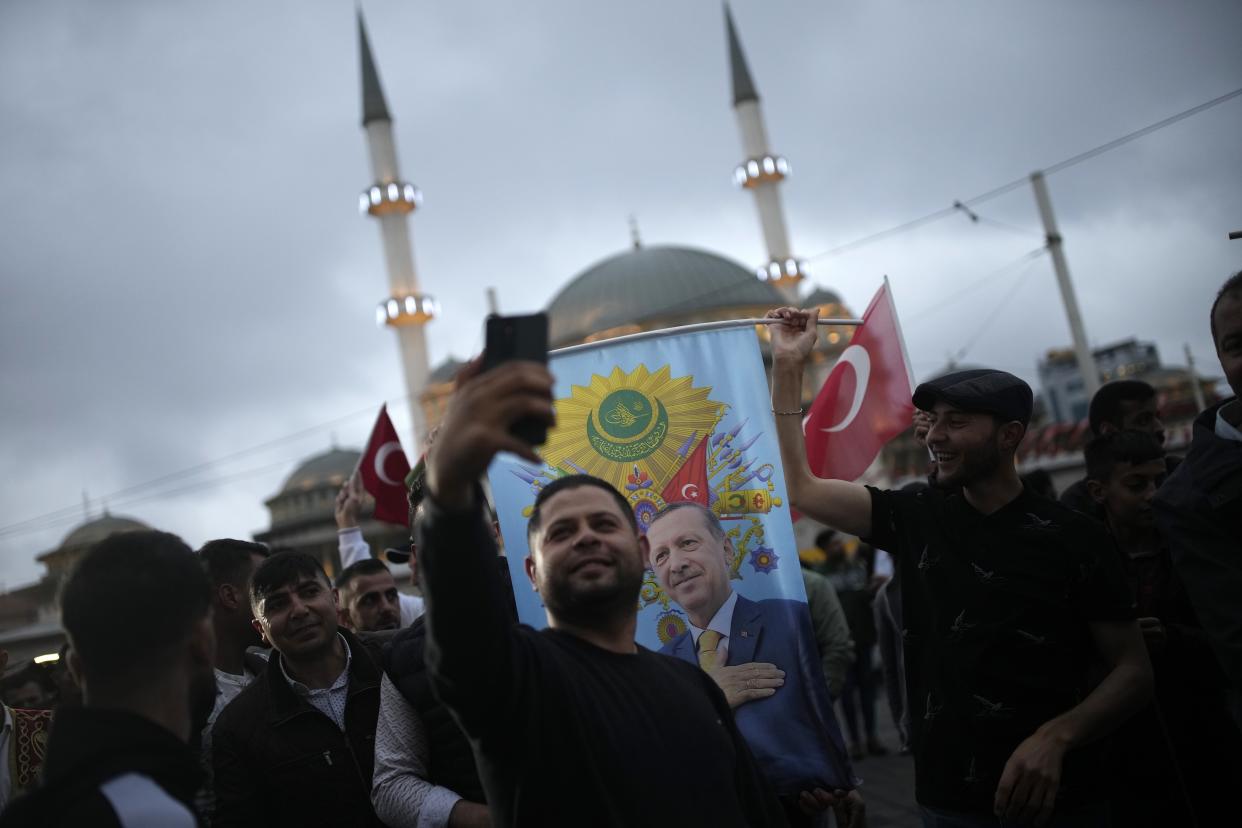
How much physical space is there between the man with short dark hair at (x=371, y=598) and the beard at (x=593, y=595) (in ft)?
9.32

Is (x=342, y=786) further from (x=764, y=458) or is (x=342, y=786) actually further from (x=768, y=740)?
(x=764, y=458)

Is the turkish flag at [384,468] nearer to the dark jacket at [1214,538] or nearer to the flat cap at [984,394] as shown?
the flat cap at [984,394]

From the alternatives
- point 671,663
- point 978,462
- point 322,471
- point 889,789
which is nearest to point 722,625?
point 671,663

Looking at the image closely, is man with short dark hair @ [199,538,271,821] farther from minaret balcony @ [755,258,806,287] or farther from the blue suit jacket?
minaret balcony @ [755,258,806,287]

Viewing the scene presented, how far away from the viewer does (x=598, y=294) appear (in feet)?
127

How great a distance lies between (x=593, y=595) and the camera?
199 centimetres

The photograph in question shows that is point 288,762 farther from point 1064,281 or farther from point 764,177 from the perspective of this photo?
point 764,177

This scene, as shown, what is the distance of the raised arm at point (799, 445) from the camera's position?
284 cm

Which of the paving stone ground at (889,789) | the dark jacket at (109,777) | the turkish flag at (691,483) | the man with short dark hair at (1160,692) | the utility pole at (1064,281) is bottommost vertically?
the paving stone ground at (889,789)

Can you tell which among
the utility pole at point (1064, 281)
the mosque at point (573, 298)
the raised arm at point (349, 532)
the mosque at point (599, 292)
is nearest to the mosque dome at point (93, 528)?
Answer: the mosque at point (573, 298)

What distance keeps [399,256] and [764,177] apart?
12.2 meters

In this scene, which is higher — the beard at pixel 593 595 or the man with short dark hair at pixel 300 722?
the beard at pixel 593 595

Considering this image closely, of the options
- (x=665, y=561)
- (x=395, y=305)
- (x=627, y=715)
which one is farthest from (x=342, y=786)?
(x=395, y=305)

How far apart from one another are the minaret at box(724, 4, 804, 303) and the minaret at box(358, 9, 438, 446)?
11.1m
